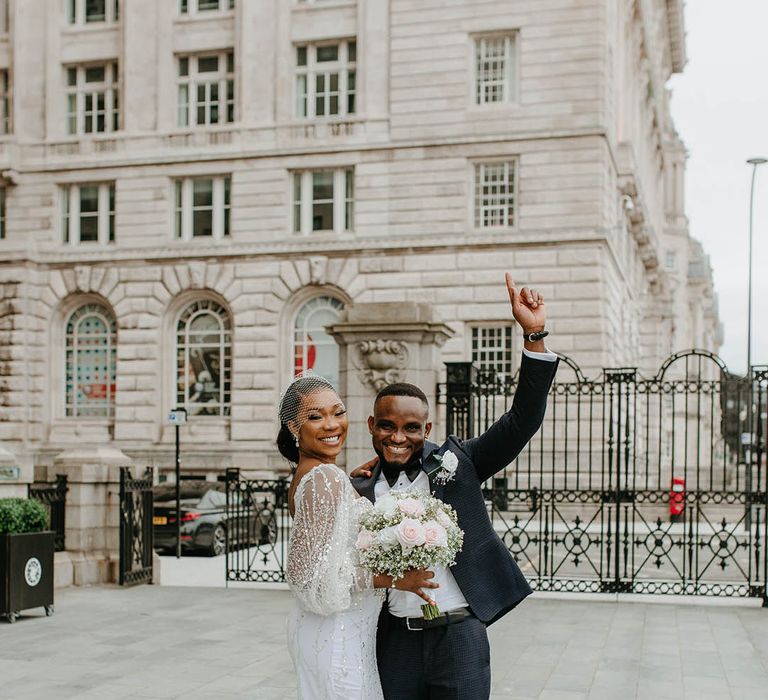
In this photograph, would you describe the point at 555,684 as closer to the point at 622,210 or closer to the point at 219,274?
the point at 219,274

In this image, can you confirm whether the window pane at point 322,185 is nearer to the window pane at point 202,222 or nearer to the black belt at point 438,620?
the window pane at point 202,222

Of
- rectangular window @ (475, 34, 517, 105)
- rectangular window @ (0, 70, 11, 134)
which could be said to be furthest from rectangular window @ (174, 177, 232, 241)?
rectangular window @ (475, 34, 517, 105)

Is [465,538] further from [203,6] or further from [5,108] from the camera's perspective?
[5,108]

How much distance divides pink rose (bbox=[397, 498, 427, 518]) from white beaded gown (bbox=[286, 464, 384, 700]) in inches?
9.7

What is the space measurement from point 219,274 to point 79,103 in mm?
7698

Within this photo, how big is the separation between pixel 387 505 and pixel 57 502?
1165 cm

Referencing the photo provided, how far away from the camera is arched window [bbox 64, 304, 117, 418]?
34.5 metres

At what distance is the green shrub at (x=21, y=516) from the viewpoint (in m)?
12.1

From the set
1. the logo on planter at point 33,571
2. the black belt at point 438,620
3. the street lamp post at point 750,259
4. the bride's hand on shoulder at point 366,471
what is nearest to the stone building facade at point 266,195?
the street lamp post at point 750,259

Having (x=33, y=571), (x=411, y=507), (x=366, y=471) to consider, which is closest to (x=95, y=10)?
(x=33, y=571)

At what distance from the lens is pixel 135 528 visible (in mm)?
15234

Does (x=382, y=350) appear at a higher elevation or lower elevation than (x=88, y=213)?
lower

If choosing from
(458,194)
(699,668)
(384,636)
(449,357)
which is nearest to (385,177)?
(458,194)

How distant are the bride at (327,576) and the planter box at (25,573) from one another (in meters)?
8.25
